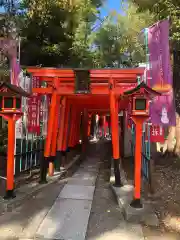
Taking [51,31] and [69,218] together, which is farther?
[51,31]

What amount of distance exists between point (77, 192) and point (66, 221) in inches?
74.5

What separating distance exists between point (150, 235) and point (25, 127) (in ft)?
16.7

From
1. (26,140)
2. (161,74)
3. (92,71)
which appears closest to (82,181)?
(26,140)

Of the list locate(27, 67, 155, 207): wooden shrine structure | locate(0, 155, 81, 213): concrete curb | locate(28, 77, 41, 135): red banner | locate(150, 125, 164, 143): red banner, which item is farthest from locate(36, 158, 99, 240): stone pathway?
locate(150, 125, 164, 143): red banner

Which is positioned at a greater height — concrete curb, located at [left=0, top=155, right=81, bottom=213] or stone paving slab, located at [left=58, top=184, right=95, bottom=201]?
concrete curb, located at [left=0, top=155, right=81, bottom=213]

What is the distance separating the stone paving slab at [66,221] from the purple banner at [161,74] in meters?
2.65

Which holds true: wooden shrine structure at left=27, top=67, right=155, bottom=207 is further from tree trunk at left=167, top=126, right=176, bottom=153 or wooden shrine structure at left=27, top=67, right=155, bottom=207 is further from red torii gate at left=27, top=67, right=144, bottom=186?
tree trunk at left=167, top=126, right=176, bottom=153

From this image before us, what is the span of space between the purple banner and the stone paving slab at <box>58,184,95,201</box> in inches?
99.4

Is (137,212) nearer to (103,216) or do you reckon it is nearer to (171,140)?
(103,216)

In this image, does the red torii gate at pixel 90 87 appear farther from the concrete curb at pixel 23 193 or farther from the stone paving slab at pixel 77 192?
the stone paving slab at pixel 77 192

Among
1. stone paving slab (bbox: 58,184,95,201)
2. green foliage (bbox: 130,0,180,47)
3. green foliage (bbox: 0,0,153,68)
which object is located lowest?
stone paving slab (bbox: 58,184,95,201)

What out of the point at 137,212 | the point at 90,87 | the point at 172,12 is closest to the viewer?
the point at 137,212

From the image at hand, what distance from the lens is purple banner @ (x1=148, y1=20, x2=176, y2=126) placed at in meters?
5.92

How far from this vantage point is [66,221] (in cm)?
505
